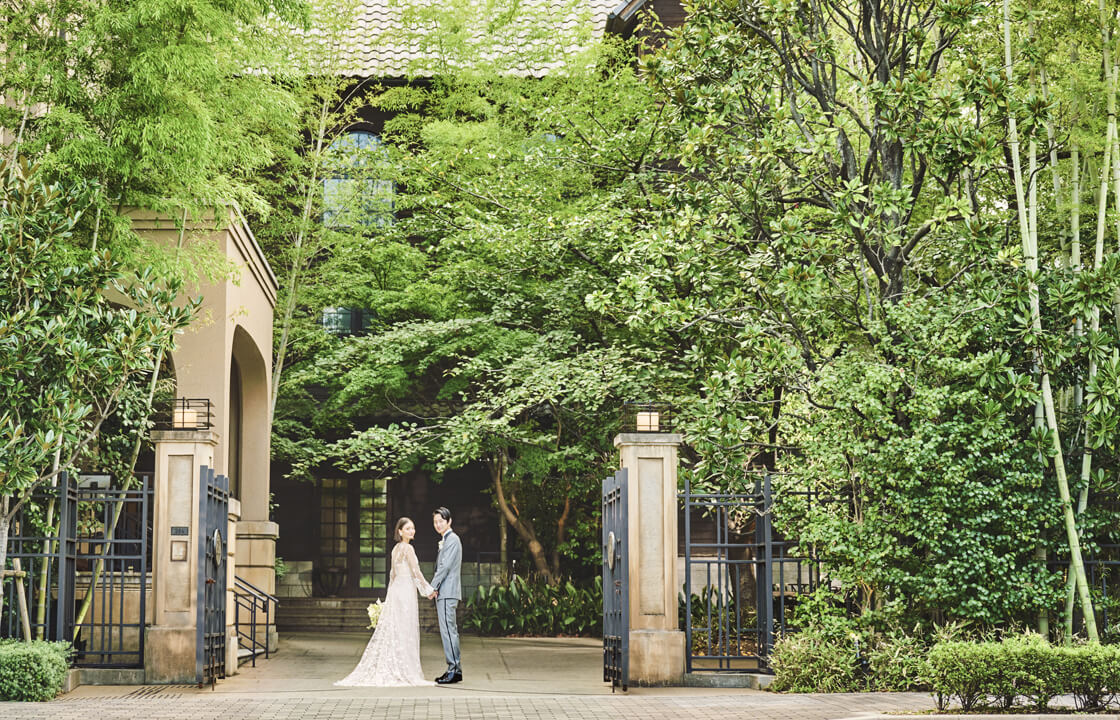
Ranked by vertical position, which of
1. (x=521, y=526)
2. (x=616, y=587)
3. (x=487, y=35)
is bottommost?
(x=616, y=587)

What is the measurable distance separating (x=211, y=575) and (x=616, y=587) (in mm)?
4280

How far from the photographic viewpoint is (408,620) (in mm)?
13070

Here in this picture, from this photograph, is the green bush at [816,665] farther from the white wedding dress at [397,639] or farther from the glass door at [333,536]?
the glass door at [333,536]

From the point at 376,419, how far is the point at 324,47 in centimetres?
724

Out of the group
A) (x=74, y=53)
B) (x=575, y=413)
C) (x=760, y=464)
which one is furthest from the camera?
(x=760, y=464)

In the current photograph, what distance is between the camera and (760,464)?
67.1 feet

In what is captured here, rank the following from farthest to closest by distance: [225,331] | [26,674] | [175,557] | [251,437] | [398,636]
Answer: [251,437] < [225,331] < [398,636] < [175,557] < [26,674]

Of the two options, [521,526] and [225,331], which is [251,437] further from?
[521,526]

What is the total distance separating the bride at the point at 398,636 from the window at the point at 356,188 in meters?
9.63

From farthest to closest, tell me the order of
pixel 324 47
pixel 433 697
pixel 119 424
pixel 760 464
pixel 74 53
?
pixel 324 47, pixel 760 464, pixel 119 424, pixel 74 53, pixel 433 697

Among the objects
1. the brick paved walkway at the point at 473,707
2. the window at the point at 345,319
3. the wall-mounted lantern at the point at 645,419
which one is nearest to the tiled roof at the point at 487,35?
the window at the point at 345,319

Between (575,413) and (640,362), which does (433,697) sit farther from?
(575,413)

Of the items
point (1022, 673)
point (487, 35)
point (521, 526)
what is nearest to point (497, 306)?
point (521, 526)

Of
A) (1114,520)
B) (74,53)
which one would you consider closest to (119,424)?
(74,53)
